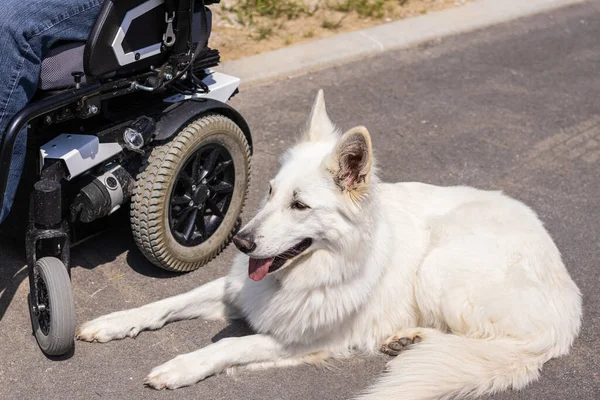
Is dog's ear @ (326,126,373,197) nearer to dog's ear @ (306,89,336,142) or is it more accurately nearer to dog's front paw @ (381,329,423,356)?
dog's ear @ (306,89,336,142)

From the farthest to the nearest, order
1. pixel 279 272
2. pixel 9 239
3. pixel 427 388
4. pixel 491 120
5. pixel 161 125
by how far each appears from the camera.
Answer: pixel 491 120
pixel 9 239
pixel 161 125
pixel 279 272
pixel 427 388

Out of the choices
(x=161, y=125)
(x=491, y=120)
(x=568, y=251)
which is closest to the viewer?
(x=161, y=125)

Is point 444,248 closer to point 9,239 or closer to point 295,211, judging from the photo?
point 295,211

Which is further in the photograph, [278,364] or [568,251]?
[568,251]

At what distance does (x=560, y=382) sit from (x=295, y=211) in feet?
5.16

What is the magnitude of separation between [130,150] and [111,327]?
0.87 meters

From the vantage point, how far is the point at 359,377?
365cm

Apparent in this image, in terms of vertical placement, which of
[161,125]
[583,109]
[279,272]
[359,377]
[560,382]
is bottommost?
[583,109]

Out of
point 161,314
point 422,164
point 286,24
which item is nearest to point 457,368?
point 161,314

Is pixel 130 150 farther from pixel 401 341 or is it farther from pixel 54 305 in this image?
pixel 401 341

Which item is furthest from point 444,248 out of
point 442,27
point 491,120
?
point 442,27

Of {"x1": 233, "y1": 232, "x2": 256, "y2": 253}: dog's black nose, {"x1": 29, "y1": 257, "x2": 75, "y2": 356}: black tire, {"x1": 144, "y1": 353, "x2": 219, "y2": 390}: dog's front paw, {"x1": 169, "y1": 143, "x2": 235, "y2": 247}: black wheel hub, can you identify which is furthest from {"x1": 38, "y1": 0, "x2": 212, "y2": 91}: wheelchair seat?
{"x1": 144, "y1": 353, "x2": 219, "y2": 390}: dog's front paw

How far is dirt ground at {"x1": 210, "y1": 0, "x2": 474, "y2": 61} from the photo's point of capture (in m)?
7.23

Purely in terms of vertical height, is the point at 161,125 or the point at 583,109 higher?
the point at 161,125
